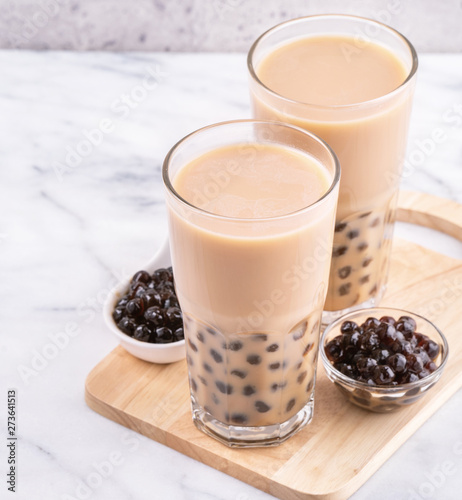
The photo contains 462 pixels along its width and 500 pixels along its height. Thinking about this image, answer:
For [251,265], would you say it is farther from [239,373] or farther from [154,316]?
[154,316]

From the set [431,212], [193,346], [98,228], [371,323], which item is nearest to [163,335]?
[193,346]

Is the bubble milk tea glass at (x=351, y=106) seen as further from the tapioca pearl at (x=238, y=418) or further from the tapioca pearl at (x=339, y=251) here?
the tapioca pearl at (x=238, y=418)

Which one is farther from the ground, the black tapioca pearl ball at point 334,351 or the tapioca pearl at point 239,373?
the tapioca pearl at point 239,373

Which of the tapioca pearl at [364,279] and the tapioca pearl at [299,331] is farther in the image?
the tapioca pearl at [364,279]

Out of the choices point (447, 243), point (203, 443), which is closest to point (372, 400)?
point (203, 443)

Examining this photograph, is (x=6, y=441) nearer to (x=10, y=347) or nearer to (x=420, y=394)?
(x=10, y=347)

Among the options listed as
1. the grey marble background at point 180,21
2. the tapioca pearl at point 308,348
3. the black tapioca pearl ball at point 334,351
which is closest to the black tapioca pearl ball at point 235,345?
the tapioca pearl at point 308,348
